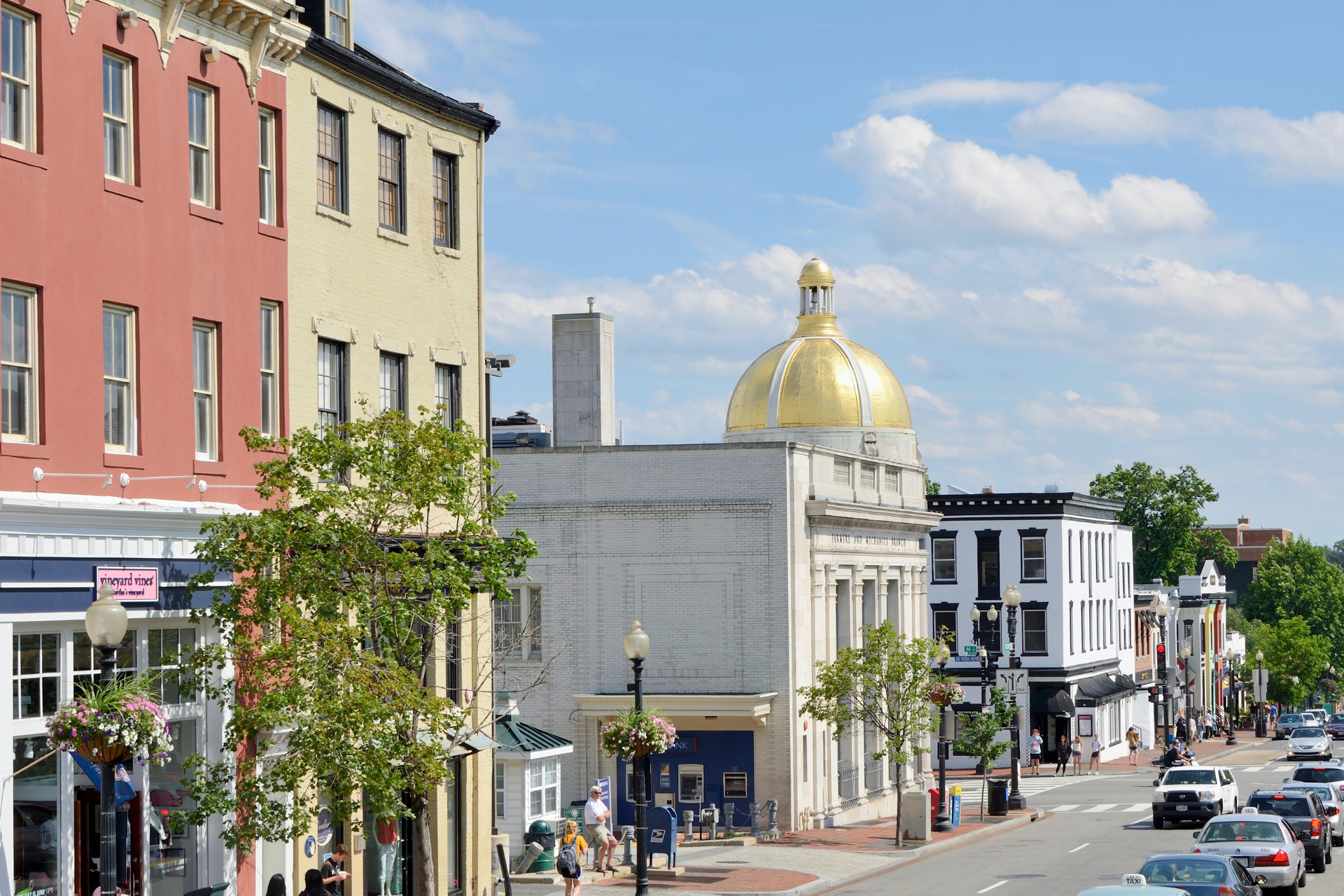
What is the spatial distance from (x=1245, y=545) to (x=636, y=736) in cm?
15519

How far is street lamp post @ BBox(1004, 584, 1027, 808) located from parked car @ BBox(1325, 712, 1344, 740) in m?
28.0

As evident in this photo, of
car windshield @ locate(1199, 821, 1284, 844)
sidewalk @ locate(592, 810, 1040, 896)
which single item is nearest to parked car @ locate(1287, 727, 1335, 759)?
sidewalk @ locate(592, 810, 1040, 896)

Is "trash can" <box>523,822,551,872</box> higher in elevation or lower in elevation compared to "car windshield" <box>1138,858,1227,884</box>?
lower

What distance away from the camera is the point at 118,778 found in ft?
66.2

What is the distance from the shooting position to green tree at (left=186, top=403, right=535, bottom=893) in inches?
798

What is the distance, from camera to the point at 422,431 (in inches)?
867

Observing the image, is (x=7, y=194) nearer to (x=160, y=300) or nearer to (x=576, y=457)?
(x=160, y=300)

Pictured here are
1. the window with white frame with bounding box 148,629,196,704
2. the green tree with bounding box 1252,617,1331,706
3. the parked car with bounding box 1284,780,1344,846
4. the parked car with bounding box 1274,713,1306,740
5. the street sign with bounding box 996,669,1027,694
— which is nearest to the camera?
the window with white frame with bounding box 148,629,196,704

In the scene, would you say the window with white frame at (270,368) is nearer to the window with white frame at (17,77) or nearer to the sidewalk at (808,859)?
the window with white frame at (17,77)

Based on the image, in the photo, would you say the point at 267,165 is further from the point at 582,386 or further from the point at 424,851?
the point at 582,386

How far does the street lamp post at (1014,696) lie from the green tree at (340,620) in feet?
98.1

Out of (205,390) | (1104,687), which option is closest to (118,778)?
(205,390)

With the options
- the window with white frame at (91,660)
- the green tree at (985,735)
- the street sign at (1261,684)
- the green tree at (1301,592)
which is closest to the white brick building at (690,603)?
the green tree at (985,735)

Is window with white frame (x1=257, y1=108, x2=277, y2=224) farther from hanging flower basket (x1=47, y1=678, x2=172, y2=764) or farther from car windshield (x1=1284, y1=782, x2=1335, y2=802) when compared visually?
car windshield (x1=1284, y1=782, x2=1335, y2=802)
